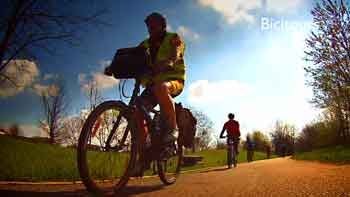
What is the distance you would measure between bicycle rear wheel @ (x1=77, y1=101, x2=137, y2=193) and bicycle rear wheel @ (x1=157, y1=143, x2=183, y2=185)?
32.2 inches

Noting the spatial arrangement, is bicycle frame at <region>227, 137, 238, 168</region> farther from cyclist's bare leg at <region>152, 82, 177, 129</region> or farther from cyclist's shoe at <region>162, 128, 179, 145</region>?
cyclist's bare leg at <region>152, 82, 177, 129</region>

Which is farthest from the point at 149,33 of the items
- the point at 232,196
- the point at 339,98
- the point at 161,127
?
the point at 339,98

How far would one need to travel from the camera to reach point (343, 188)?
10.7ft

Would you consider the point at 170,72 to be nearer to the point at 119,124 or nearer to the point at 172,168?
the point at 119,124

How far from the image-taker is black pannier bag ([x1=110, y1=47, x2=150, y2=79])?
11.5 ft

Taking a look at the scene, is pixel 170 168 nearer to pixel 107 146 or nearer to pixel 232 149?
pixel 107 146

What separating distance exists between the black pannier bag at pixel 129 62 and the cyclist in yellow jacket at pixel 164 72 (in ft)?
0.94

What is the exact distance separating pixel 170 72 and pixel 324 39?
77.0 feet

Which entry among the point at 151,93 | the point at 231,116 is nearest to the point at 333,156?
the point at 231,116

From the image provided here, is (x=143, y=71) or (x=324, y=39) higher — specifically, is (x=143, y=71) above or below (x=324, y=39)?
below

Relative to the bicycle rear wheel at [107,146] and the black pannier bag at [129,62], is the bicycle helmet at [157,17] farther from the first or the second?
the bicycle rear wheel at [107,146]

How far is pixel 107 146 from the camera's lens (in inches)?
148

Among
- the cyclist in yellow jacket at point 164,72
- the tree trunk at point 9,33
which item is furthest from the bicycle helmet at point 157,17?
the tree trunk at point 9,33

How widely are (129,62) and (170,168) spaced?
2439mm
